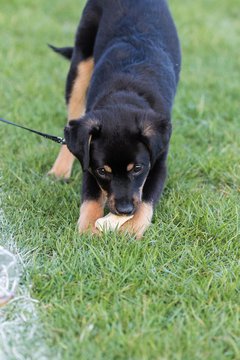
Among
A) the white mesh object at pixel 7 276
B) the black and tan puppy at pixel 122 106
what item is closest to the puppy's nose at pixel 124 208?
the black and tan puppy at pixel 122 106

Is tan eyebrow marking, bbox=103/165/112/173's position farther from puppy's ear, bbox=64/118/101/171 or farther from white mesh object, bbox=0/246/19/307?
white mesh object, bbox=0/246/19/307

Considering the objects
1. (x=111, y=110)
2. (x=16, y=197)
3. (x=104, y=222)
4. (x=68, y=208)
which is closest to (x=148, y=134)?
(x=111, y=110)

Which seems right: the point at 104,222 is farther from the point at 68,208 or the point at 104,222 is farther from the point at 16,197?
the point at 16,197

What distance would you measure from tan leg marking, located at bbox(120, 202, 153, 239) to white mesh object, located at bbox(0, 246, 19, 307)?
29.0 inches

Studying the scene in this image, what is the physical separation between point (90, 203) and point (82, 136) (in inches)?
21.9

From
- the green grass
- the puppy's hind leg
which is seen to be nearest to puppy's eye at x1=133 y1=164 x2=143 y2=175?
the green grass

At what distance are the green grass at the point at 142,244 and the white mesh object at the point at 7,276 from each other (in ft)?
0.28

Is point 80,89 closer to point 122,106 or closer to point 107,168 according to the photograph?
point 122,106

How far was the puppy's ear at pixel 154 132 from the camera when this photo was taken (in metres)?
3.61

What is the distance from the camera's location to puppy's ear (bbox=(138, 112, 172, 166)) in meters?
3.61

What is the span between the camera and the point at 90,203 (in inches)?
155

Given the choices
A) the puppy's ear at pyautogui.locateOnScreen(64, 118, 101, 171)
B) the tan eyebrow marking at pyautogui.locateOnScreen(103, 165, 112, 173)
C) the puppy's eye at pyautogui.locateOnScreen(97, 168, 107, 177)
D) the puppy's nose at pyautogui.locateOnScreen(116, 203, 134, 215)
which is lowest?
the puppy's nose at pyautogui.locateOnScreen(116, 203, 134, 215)

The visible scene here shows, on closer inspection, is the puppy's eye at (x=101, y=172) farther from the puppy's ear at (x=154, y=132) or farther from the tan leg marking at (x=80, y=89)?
the tan leg marking at (x=80, y=89)

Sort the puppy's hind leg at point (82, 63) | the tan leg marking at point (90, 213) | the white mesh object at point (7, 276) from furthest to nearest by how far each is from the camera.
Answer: the puppy's hind leg at point (82, 63) < the tan leg marking at point (90, 213) < the white mesh object at point (7, 276)
